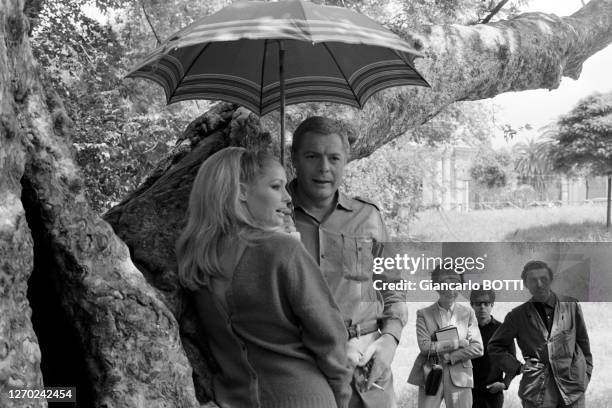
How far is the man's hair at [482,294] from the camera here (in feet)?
18.0

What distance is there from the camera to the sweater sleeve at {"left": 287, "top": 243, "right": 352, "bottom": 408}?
2.66 metres

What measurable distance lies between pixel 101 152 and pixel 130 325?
5904mm

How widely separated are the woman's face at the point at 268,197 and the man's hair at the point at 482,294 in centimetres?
289

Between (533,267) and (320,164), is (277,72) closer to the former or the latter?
(320,164)

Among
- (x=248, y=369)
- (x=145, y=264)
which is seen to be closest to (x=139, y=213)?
(x=145, y=264)

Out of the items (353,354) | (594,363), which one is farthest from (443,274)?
(594,363)

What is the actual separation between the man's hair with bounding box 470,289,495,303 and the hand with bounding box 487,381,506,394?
0.57 m

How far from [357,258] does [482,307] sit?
2.41 meters

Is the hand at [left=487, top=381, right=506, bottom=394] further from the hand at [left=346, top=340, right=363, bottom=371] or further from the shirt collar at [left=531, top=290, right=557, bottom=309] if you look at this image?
A: the hand at [left=346, top=340, right=363, bottom=371]

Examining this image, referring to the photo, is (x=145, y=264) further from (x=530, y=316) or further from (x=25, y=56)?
(x=530, y=316)

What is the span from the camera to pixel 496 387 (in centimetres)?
560

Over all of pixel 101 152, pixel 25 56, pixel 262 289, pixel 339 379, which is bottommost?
pixel 339 379

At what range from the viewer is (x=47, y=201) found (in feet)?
9.78

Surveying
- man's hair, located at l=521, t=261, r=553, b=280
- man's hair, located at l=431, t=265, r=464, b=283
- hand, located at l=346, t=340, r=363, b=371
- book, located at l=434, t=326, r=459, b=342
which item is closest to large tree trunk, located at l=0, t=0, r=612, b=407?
hand, located at l=346, t=340, r=363, b=371
